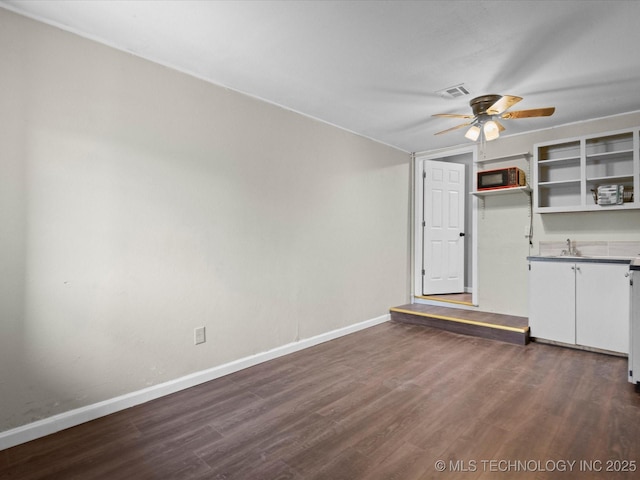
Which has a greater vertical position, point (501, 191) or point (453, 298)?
point (501, 191)

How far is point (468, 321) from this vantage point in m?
4.17

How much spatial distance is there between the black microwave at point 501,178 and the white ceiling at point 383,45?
2.96ft

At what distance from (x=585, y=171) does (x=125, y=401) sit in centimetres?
480

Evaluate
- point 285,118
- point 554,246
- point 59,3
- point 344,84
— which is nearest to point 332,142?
point 285,118

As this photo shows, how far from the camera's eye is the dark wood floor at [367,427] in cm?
176

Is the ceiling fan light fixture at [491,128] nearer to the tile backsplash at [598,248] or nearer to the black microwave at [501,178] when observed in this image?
the black microwave at [501,178]

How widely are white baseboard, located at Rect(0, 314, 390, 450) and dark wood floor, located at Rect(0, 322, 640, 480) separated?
6 cm

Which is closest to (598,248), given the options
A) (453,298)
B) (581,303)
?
(581,303)

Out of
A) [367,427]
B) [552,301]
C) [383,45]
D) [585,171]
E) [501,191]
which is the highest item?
[383,45]

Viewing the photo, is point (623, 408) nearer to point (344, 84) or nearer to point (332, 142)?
point (344, 84)

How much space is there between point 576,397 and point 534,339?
1453mm

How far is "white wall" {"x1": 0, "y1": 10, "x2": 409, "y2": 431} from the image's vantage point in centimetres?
203

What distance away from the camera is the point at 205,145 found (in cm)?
285

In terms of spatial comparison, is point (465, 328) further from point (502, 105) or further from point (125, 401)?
point (125, 401)
